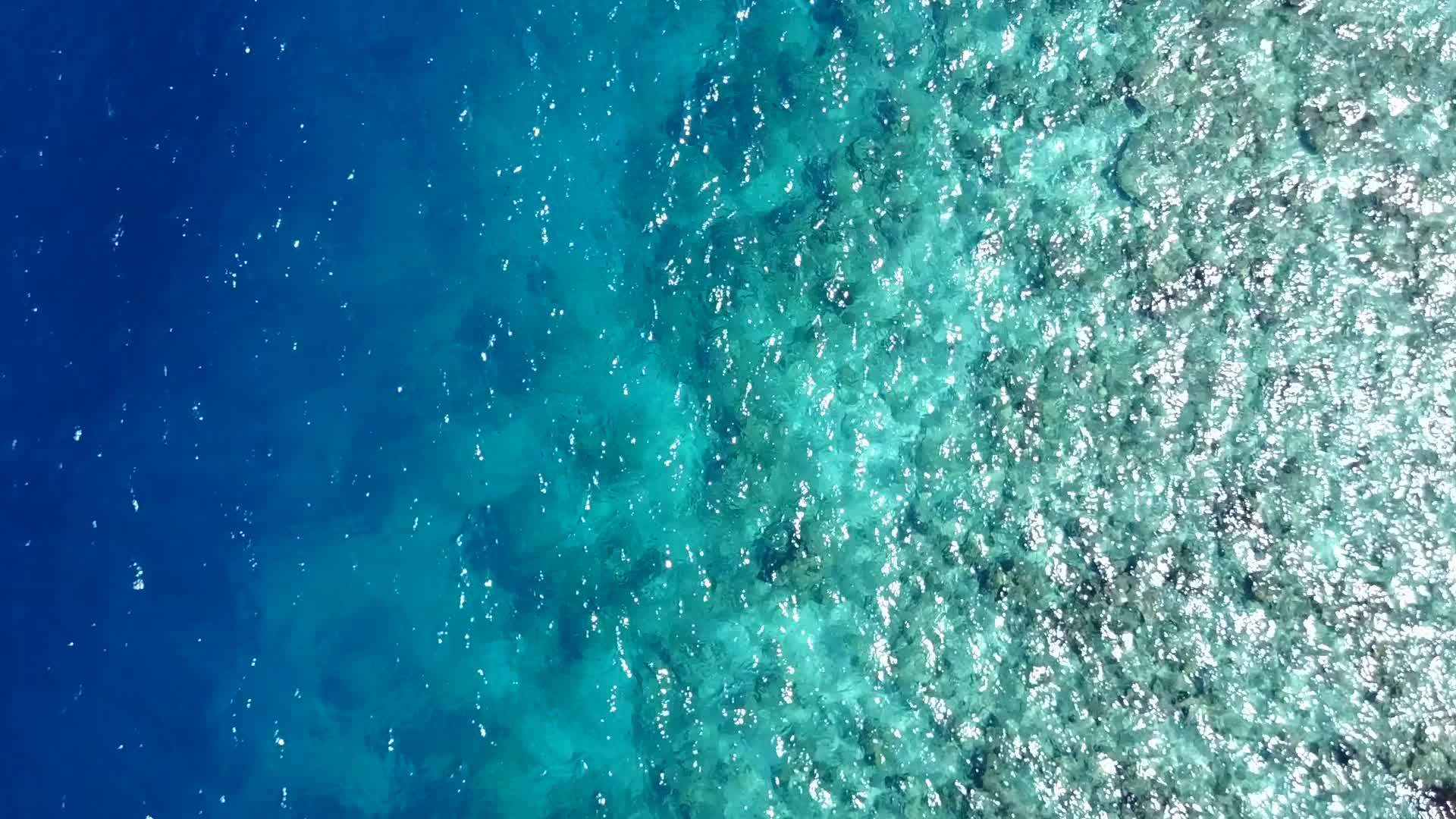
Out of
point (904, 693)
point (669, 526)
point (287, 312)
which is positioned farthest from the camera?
point (287, 312)

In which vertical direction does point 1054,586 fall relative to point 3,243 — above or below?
below

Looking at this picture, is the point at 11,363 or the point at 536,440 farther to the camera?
the point at 11,363

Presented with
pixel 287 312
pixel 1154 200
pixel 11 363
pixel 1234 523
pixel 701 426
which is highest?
pixel 11 363

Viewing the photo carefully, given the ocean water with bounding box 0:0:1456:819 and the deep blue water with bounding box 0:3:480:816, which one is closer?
the ocean water with bounding box 0:0:1456:819

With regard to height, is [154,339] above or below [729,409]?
above

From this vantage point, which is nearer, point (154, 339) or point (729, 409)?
point (729, 409)

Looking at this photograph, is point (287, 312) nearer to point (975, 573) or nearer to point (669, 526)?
point (669, 526)

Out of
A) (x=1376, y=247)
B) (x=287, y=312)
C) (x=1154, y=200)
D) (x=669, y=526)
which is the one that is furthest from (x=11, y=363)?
(x=1376, y=247)

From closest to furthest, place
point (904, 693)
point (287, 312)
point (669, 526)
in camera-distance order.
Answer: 1. point (904, 693)
2. point (669, 526)
3. point (287, 312)
